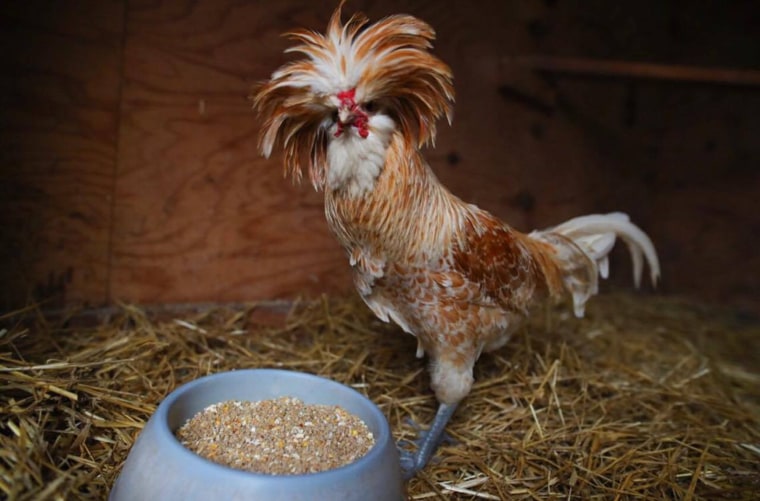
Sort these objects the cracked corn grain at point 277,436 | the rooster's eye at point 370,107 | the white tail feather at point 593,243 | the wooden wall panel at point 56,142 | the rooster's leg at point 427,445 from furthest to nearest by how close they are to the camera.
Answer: the white tail feather at point 593,243 → the wooden wall panel at point 56,142 → the rooster's leg at point 427,445 → the rooster's eye at point 370,107 → the cracked corn grain at point 277,436

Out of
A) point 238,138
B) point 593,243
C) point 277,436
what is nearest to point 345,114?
point 277,436

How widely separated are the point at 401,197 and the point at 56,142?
144cm

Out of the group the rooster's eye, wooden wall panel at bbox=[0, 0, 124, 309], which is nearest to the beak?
the rooster's eye

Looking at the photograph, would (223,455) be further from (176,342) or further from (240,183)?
(240,183)

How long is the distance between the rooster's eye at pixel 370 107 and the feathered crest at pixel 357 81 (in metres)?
0.02

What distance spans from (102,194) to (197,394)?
3.60ft

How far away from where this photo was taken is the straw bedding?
5.64 ft

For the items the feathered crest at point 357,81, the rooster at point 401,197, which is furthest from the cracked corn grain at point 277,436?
the feathered crest at point 357,81

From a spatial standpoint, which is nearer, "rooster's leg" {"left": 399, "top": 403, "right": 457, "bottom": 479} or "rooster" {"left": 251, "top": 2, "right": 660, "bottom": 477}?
"rooster" {"left": 251, "top": 2, "right": 660, "bottom": 477}

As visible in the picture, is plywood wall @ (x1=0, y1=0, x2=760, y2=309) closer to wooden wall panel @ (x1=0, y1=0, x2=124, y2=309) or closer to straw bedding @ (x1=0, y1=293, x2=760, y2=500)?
wooden wall panel @ (x1=0, y1=0, x2=124, y2=309)

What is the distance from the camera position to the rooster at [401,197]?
163 centimetres

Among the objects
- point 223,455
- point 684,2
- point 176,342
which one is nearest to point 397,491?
point 223,455

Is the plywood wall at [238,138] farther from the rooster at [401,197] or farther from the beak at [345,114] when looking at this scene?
the beak at [345,114]

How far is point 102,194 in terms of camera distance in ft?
7.80
